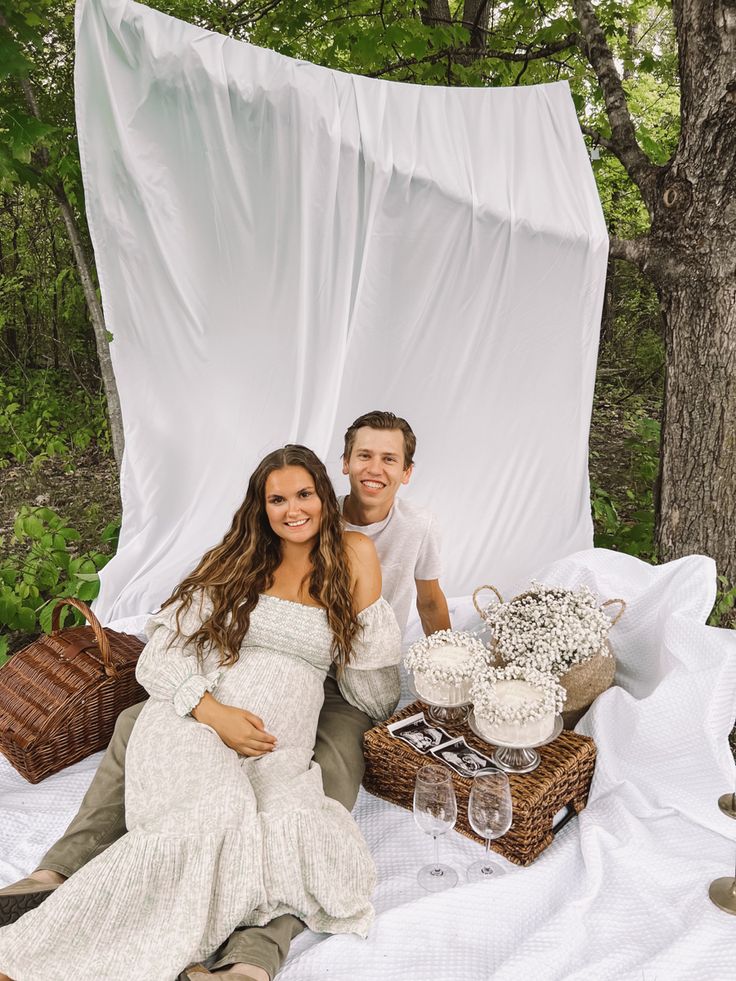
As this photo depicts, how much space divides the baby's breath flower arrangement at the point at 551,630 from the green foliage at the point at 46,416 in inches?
150

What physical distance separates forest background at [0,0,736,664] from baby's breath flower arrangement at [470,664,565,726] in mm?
1373

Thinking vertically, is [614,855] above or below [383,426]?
below

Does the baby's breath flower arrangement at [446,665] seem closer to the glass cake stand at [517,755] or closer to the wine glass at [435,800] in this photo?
the glass cake stand at [517,755]

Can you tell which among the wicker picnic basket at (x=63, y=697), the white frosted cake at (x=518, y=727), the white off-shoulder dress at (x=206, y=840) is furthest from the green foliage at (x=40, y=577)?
the white frosted cake at (x=518, y=727)

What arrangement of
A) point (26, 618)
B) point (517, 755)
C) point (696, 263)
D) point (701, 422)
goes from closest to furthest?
1. point (517, 755)
2. point (696, 263)
3. point (701, 422)
4. point (26, 618)

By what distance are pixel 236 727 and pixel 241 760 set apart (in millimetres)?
78

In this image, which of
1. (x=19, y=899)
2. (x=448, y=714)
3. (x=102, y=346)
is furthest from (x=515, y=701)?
(x=102, y=346)

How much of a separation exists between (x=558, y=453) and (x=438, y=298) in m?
0.80

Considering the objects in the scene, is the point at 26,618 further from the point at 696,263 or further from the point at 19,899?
the point at 696,263

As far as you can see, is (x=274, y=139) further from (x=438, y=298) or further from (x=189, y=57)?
(x=438, y=298)

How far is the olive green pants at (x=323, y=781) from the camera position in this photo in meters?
1.57

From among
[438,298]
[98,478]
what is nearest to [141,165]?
[438,298]

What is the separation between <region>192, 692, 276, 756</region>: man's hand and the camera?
192 cm

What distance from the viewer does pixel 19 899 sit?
5.32 feet
